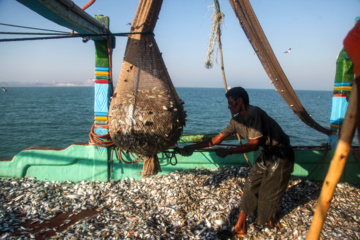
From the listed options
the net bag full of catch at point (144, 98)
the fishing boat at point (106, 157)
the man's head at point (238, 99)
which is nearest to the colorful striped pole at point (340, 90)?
the fishing boat at point (106, 157)

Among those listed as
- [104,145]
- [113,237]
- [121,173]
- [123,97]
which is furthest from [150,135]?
[121,173]

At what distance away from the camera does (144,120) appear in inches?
125

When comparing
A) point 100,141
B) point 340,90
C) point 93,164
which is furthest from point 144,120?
point 340,90

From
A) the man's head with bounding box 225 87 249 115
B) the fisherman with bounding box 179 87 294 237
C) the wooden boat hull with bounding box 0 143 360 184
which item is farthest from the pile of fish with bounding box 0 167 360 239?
the man's head with bounding box 225 87 249 115

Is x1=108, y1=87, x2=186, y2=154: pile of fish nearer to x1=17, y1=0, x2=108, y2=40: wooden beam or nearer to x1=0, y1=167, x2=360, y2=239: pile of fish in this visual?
x1=17, y1=0, x2=108, y2=40: wooden beam

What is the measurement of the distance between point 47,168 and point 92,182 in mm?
1138

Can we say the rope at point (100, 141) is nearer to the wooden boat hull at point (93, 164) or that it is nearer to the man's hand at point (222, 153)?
the wooden boat hull at point (93, 164)

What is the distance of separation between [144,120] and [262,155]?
208 cm

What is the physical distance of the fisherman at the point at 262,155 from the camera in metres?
3.69

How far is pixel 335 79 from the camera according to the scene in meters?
5.79

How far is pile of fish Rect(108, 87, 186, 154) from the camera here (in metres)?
3.19

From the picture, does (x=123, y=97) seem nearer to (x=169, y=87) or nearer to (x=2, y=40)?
(x=169, y=87)

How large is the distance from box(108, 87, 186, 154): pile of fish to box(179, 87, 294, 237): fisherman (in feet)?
3.27

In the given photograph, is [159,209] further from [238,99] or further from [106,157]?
[238,99]
